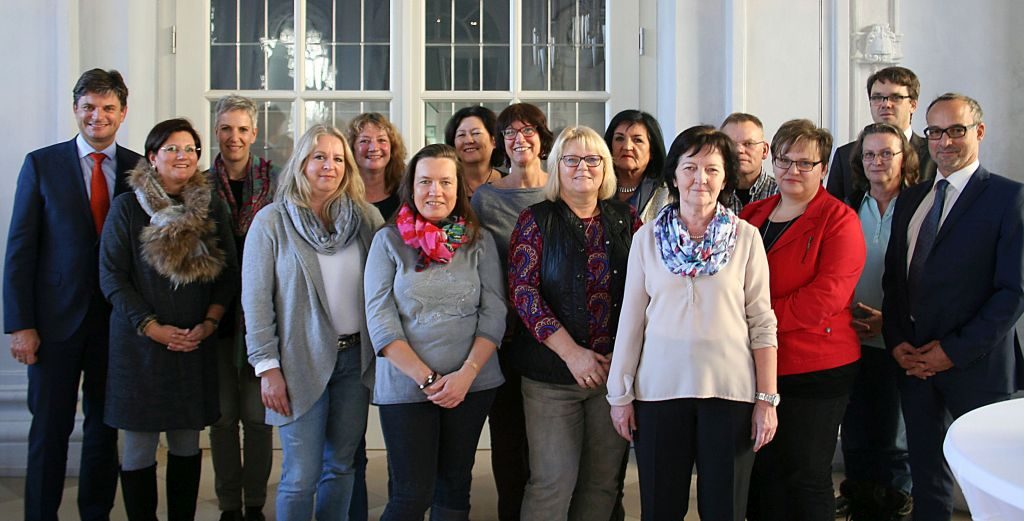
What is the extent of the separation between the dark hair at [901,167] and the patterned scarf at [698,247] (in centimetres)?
96

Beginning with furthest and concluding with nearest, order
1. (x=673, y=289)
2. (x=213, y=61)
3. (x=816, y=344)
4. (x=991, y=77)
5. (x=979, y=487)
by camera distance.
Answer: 1. (x=213, y=61)
2. (x=991, y=77)
3. (x=816, y=344)
4. (x=673, y=289)
5. (x=979, y=487)

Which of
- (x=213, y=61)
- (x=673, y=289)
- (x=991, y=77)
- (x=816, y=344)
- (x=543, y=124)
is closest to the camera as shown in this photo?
(x=673, y=289)

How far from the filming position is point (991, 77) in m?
4.02

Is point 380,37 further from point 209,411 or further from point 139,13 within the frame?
point 209,411

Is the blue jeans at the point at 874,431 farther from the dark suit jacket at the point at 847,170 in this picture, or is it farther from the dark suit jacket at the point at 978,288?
the dark suit jacket at the point at 847,170

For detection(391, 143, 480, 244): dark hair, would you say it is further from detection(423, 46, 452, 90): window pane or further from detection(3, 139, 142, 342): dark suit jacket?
detection(423, 46, 452, 90): window pane

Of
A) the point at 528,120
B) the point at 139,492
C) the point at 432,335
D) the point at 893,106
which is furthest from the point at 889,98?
the point at 139,492

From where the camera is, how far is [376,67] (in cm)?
444

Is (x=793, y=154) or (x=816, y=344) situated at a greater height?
(x=793, y=154)

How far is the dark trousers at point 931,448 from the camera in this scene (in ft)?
9.27

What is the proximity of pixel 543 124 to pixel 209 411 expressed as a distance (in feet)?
4.71

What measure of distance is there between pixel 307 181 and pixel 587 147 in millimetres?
847

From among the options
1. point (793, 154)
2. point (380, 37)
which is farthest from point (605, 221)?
point (380, 37)

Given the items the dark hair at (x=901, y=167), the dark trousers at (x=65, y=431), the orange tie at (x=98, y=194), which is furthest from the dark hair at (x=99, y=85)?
the dark hair at (x=901, y=167)
